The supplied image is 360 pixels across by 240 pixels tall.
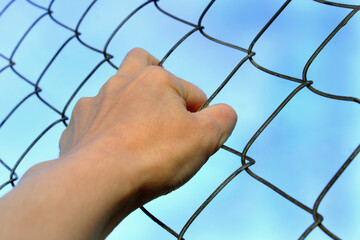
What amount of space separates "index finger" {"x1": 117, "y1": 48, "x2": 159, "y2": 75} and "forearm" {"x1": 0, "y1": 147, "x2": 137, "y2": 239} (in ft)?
1.15

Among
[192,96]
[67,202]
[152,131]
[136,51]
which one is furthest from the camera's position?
[136,51]

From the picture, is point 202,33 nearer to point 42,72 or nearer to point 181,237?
point 181,237

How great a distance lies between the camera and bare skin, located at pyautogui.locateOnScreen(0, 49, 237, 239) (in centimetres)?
77

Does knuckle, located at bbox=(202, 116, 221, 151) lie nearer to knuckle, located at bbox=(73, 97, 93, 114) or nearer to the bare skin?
the bare skin

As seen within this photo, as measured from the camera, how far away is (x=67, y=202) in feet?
2.55

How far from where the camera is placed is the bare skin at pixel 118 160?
0.77 metres

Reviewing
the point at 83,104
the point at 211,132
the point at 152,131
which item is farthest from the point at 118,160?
the point at 83,104

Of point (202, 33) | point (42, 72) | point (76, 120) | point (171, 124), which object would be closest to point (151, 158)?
point (171, 124)

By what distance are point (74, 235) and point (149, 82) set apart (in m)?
0.36

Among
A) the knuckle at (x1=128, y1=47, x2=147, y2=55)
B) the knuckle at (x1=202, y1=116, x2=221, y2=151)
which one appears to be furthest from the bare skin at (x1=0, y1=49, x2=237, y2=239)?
the knuckle at (x1=128, y1=47, x2=147, y2=55)

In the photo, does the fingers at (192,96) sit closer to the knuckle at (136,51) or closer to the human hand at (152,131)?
the human hand at (152,131)

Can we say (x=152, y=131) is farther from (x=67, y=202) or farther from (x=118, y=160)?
(x=67, y=202)

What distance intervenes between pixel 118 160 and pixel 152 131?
9cm

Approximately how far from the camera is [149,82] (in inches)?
39.0
